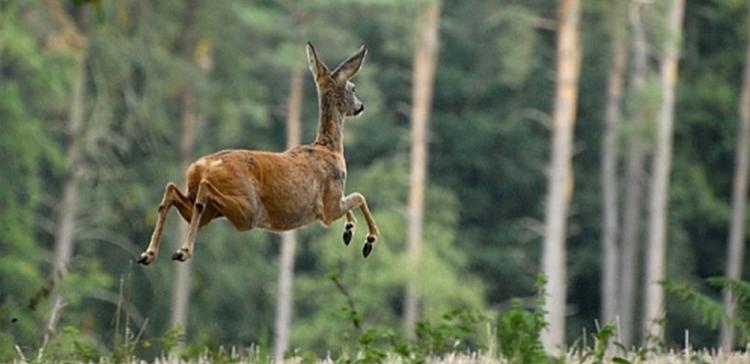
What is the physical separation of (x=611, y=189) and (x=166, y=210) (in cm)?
3797

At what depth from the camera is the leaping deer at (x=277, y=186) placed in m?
9.48

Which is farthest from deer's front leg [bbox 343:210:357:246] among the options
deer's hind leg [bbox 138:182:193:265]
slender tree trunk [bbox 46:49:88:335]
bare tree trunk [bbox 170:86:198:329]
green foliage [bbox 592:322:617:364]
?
bare tree trunk [bbox 170:86:198:329]

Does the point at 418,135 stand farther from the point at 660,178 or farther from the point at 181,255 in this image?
the point at 181,255

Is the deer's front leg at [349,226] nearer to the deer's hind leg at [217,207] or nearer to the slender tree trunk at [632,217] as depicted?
the deer's hind leg at [217,207]

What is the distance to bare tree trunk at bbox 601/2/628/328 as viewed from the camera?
46062 mm

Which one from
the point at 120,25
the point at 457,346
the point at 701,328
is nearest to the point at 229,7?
the point at 120,25

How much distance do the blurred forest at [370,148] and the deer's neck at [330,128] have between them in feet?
82.1

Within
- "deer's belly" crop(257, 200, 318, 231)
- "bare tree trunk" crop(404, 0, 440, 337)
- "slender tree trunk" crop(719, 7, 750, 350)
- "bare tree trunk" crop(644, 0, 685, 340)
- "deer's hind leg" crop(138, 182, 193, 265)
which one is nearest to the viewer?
"deer's hind leg" crop(138, 182, 193, 265)

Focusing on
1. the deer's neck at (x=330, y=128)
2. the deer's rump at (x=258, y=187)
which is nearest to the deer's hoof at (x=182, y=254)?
the deer's rump at (x=258, y=187)

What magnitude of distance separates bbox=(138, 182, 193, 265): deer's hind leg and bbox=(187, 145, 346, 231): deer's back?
54 mm

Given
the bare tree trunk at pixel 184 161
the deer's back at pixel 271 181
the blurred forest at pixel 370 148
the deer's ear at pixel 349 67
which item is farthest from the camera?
the bare tree trunk at pixel 184 161

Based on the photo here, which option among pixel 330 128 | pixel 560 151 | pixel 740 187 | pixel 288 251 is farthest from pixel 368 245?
pixel 740 187

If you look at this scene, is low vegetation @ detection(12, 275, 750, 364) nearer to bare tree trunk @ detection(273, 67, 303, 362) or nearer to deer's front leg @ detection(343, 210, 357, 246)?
deer's front leg @ detection(343, 210, 357, 246)

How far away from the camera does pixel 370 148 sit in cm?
5006
